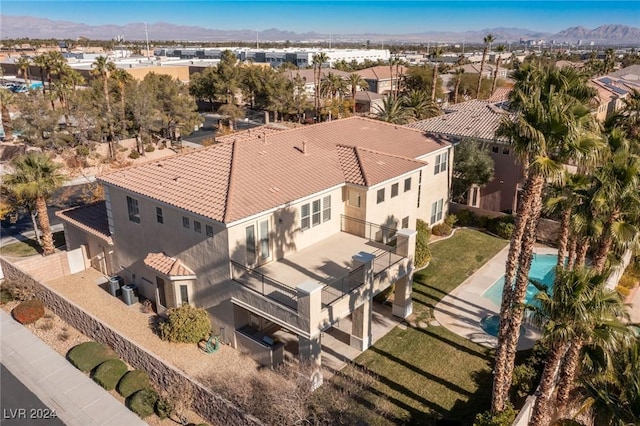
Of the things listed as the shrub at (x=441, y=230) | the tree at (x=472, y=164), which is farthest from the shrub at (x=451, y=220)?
the tree at (x=472, y=164)

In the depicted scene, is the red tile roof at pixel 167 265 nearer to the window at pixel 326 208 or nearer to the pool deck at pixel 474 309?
the window at pixel 326 208

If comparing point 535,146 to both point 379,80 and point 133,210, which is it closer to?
point 133,210

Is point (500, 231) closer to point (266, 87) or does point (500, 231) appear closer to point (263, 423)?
point (263, 423)

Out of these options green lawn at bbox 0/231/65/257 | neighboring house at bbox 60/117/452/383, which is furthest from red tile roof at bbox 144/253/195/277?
green lawn at bbox 0/231/65/257

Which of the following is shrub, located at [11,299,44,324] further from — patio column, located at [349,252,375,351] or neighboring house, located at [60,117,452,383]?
patio column, located at [349,252,375,351]

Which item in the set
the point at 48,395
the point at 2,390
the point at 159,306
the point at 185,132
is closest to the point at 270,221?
the point at 159,306

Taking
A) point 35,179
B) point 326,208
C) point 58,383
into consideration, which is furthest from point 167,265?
point 35,179
